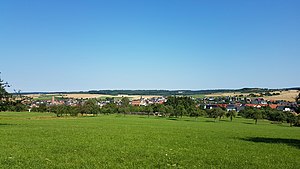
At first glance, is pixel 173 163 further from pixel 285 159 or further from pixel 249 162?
pixel 285 159

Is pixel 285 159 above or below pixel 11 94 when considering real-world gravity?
below

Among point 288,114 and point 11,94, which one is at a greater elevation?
point 11,94

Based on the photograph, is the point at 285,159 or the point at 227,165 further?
the point at 285,159

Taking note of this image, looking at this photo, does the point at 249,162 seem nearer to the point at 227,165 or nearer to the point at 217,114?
the point at 227,165

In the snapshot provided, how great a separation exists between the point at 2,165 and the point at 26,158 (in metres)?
2.44

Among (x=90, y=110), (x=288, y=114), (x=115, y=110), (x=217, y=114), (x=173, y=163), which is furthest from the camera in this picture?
(x=115, y=110)

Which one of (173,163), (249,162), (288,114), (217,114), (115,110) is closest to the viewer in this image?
(173,163)

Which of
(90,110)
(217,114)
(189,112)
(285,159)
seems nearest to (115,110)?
(90,110)

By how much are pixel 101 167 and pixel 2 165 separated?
4.72 m

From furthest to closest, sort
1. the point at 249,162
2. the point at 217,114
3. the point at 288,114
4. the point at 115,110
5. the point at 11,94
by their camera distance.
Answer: the point at 115,110 < the point at 217,114 < the point at 288,114 < the point at 11,94 < the point at 249,162

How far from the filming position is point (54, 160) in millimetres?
17266

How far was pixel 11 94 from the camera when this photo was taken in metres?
50.8

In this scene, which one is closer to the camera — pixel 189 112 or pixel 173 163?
pixel 173 163

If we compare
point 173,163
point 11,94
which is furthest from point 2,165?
point 11,94
